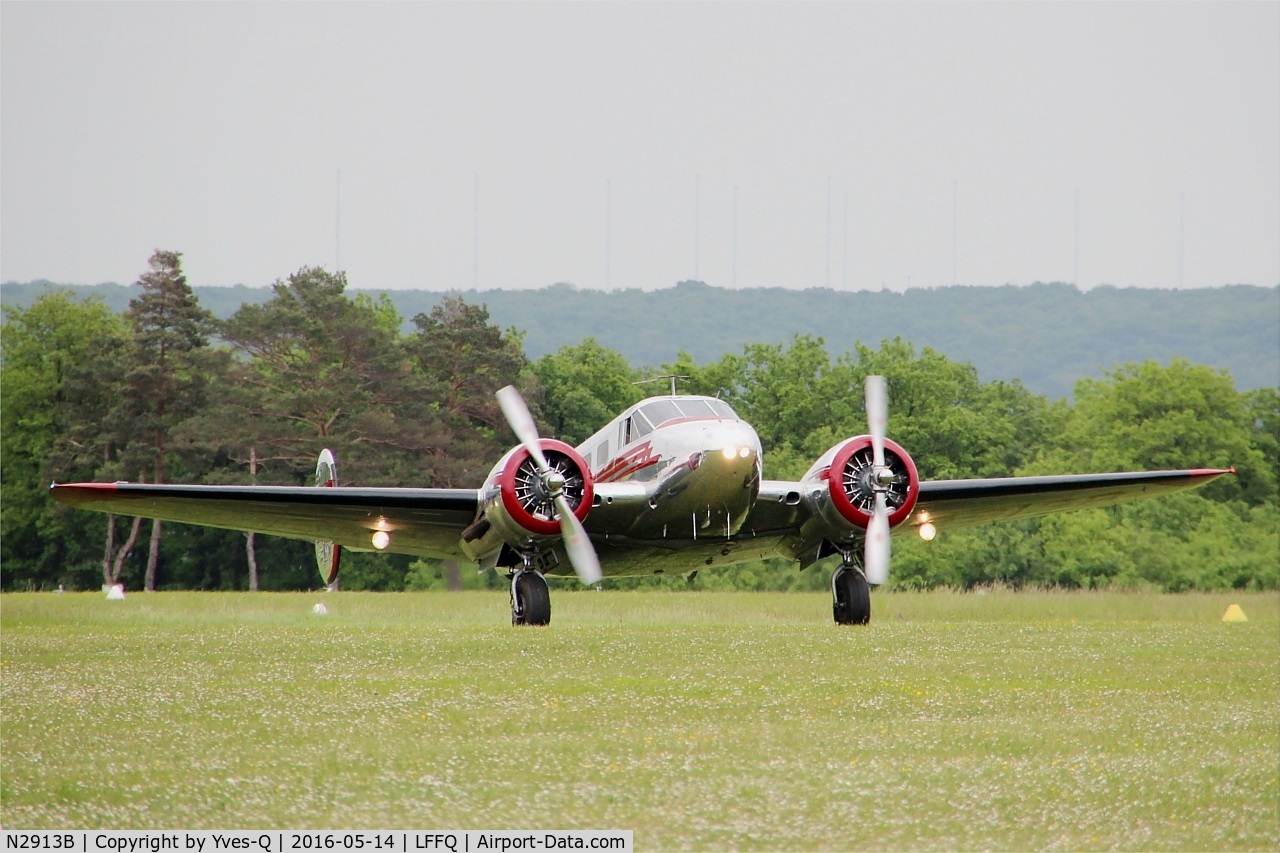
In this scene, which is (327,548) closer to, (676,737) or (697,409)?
(697,409)

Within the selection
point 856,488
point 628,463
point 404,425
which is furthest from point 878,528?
point 404,425

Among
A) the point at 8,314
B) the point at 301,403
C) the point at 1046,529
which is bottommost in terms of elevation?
the point at 1046,529

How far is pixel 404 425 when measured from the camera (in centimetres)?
5794

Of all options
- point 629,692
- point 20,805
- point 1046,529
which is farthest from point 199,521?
point 1046,529

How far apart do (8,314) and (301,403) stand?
2126 cm

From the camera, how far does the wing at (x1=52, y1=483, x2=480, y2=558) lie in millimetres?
19797

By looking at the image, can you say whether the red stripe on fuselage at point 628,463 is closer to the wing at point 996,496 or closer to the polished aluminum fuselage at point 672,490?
the polished aluminum fuselage at point 672,490

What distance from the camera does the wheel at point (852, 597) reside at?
20.5 m

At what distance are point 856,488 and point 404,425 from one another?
A: 40001mm

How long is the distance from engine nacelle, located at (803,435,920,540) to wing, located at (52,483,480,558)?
4.72 meters

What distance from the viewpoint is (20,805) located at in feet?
26.9

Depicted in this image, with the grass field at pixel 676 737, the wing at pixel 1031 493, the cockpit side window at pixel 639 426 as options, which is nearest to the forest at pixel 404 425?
the wing at pixel 1031 493

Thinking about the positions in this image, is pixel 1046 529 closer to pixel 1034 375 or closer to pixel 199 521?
pixel 199 521

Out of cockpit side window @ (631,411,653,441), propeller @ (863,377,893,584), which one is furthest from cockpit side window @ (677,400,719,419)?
propeller @ (863,377,893,584)
